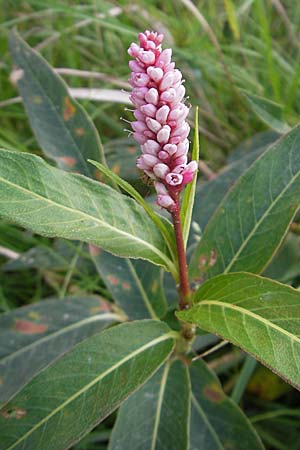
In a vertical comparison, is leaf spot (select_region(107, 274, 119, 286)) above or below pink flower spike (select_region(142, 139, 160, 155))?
below

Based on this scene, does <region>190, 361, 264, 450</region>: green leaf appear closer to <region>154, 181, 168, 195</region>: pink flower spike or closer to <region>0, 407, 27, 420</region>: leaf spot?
<region>0, 407, 27, 420</region>: leaf spot

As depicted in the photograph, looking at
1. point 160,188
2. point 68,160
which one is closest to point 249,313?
point 160,188

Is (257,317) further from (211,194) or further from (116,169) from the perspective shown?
(116,169)

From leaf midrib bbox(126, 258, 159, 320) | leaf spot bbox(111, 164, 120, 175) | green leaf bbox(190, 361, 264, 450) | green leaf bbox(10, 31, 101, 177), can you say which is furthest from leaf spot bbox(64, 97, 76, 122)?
green leaf bbox(190, 361, 264, 450)

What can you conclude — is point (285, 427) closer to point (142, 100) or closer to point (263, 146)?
point (263, 146)

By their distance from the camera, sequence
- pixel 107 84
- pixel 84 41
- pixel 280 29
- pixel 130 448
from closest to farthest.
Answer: pixel 130 448, pixel 107 84, pixel 84 41, pixel 280 29

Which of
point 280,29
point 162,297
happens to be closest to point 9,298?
point 162,297
